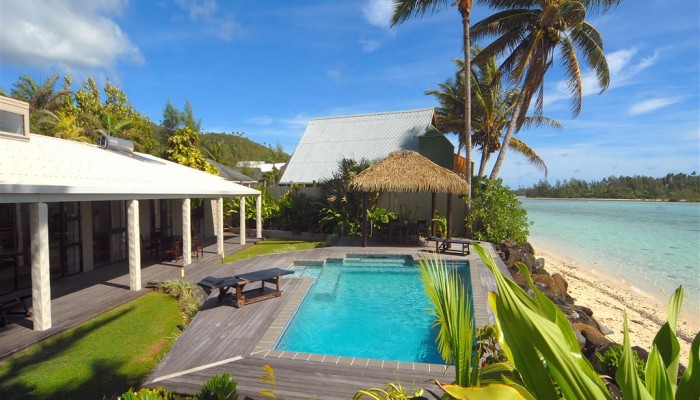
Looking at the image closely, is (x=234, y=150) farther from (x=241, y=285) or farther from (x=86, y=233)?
(x=241, y=285)

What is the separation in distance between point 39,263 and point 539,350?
24.3 ft

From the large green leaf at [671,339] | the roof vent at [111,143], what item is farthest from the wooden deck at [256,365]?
the roof vent at [111,143]

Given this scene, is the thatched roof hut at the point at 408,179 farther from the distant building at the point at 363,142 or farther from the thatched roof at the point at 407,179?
the distant building at the point at 363,142

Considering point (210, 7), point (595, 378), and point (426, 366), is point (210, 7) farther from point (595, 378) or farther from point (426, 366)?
point (595, 378)

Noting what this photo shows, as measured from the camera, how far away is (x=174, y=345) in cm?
568

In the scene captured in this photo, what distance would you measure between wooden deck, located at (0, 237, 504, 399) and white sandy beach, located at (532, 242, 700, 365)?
3.89 meters

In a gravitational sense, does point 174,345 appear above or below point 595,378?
below

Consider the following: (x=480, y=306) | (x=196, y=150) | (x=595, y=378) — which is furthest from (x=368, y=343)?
(x=196, y=150)

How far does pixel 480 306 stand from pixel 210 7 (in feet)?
43.1

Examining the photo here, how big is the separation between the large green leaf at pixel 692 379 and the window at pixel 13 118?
11036mm

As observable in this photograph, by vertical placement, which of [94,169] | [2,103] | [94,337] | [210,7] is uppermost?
[210,7]

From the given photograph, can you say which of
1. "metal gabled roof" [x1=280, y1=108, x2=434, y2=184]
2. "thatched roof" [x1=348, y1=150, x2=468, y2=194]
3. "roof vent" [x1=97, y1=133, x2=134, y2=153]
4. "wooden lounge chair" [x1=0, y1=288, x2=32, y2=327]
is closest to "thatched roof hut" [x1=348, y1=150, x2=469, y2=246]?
"thatched roof" [x1=348, y1=150, x2=468, y2=194]

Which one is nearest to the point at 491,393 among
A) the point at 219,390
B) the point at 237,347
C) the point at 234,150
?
the point at 219,390

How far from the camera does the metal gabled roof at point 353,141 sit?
1925cm
